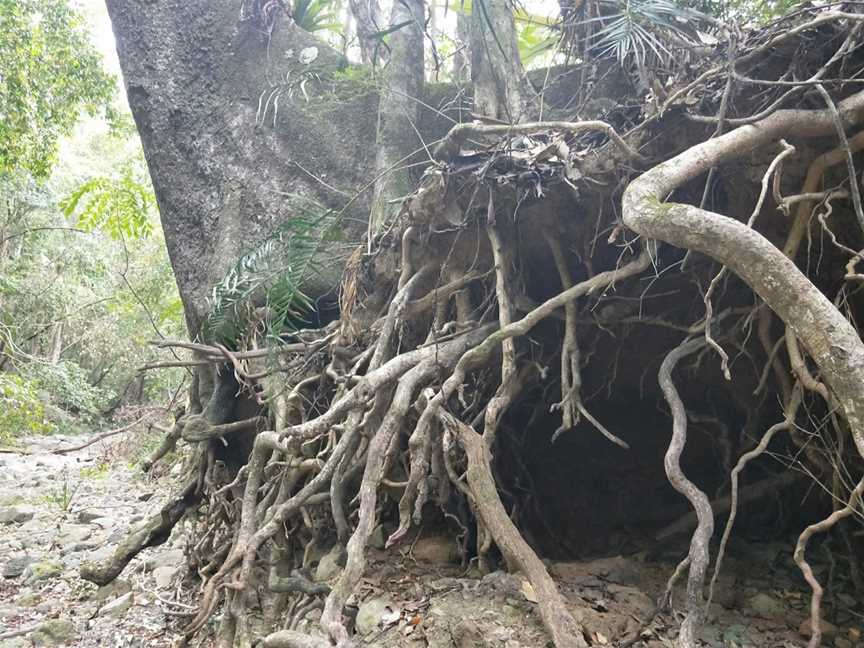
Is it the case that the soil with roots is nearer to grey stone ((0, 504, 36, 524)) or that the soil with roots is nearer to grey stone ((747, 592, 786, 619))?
grey stone ((747, 592, 786, 619))

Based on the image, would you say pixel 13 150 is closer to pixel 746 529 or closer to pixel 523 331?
pixel 523 331

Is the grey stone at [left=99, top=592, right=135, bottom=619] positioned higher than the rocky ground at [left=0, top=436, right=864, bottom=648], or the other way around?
the rocky ground at [left=0, top=436, right=864, bottom=648]

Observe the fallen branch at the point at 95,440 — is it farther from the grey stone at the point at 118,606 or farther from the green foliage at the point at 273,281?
the grey stone at the point at 118,606

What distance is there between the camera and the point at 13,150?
608 centimetres

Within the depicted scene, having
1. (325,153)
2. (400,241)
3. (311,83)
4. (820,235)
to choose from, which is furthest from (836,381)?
(311,83)

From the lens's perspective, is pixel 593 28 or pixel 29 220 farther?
pixel 29 220

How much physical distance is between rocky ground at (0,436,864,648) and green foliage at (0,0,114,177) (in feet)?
12.9

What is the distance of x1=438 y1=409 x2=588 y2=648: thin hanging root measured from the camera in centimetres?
198

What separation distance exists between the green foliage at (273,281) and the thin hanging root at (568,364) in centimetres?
122

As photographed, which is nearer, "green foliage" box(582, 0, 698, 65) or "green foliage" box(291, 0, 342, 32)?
"green foliage" box(582, 0, 698, 65)

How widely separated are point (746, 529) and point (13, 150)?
6.89 m

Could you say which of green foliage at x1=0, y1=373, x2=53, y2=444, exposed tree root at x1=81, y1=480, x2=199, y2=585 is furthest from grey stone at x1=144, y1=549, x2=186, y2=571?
green foliage at x1=0, y1=373, x2=53, y2=444

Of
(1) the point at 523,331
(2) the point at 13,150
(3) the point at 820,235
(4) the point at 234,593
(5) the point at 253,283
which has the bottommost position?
(4) the point at 234,593

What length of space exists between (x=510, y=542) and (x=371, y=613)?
70cm
